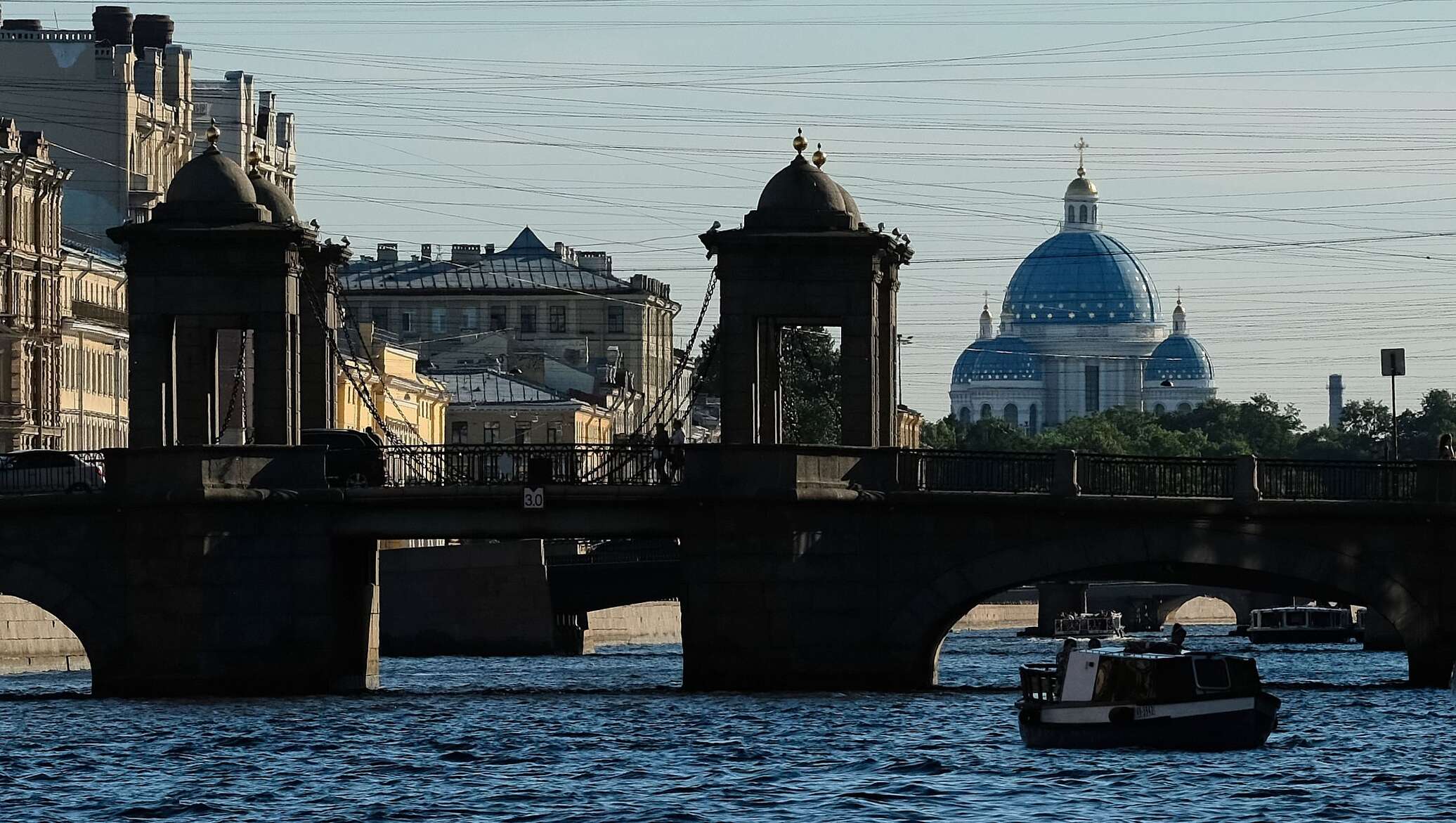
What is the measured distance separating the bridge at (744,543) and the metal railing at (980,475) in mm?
53

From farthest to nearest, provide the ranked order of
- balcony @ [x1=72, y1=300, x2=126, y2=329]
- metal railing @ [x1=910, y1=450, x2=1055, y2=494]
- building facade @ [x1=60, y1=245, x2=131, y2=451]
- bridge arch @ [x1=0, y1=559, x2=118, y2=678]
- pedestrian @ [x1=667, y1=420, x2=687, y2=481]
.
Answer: balcony @ [x1=72, y1=300, x2=126, y2=329]
building facade @ [x1=60, y1=245, x2=131, y2=451]
pedestrian @ [x1=667, y1=420, x2=687, y2=481]
metal railing @ [x1=910, y1=450, x2=1055, y2=494]
bridge arch @ [x1=0, y1=559, x2=118, y2=678]

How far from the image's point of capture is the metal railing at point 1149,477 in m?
70.7

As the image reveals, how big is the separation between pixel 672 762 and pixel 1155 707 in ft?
27.3

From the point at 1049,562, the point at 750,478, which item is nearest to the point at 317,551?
the point at 750,478

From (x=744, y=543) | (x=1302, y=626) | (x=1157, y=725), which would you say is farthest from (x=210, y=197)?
(x=1302, y=626)

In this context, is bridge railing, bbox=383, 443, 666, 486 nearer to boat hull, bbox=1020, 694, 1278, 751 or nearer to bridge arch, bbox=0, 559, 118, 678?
bridge arch, bbox=0, 559, 118, 678

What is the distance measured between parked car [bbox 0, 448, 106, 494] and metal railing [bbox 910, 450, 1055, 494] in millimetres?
14919

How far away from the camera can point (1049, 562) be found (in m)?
70.1

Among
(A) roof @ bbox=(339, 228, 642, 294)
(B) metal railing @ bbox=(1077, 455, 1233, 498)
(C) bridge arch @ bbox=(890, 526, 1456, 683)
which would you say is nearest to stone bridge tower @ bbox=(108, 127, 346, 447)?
(C) bridge arch @ bbox=(890, 526, 1456, 683)

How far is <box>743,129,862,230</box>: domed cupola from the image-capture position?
70.5 m

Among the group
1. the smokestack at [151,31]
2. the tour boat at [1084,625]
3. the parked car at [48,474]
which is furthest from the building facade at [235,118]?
the parked car at [48,474]

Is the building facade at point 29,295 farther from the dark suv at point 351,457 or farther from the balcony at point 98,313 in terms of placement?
the dark suv at point 351,457

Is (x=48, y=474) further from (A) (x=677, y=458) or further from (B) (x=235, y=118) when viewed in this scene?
(B) (x=235, y=118)

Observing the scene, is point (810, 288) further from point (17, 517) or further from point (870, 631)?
point (17, 517)
